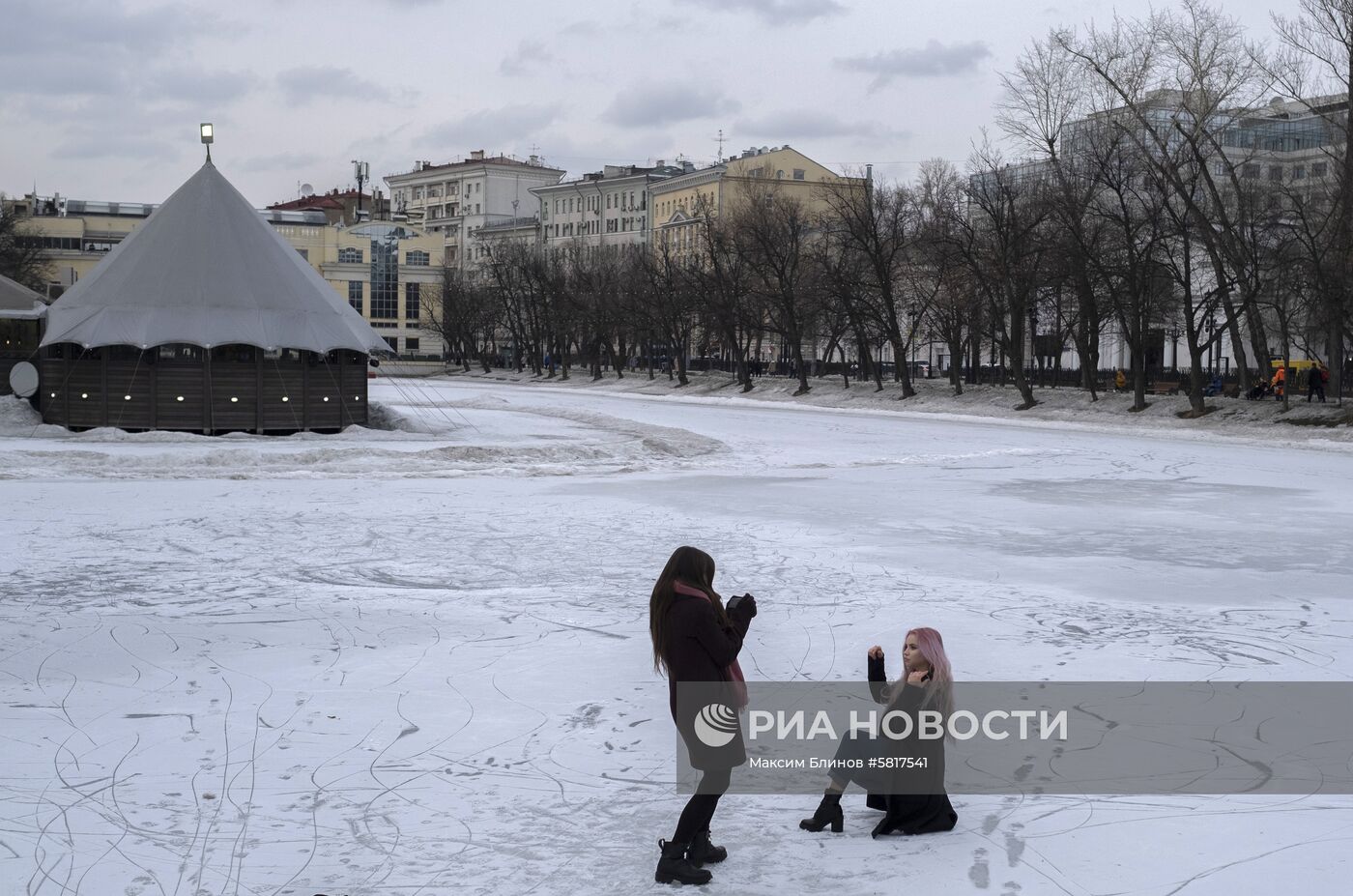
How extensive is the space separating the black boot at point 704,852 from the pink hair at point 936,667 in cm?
102

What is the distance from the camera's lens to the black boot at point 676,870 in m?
5.47

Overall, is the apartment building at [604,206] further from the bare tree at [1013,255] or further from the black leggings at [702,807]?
the black leggings at [702,807]

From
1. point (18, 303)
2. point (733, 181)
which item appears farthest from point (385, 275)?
point (18, 303)

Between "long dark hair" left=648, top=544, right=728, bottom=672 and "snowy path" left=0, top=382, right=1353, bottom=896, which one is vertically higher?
"long dark hair" left=648, top=544, right=728, bottom=672

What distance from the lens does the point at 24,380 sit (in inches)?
1375

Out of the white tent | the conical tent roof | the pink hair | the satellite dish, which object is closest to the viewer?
the pink hair

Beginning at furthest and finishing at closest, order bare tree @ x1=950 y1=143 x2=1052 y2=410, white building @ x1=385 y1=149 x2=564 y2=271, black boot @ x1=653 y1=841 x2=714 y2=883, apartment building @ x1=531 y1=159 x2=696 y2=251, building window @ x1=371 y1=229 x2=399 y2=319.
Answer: white building @ x1=385 y1=149 x2=564 y2=271
apartment building @ x1=531 y1=159 x2=696 y2=251
building window @ x1=371 y1=229 x2=399 y2=319
bare tree @ x1=950 y1=143 x2=1052 y2=410
black boot @ x1=653 y1=841 x2=714 y2=883

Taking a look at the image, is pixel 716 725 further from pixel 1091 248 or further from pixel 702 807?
pixel 1091 248

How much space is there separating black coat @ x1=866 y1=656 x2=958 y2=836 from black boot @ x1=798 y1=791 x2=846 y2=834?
0.16m


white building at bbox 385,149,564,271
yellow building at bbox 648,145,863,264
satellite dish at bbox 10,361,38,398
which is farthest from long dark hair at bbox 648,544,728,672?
white building at bbox 385,149,564,271

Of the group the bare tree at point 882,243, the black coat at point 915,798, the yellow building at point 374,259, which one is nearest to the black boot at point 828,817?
the black coat at point 915,798

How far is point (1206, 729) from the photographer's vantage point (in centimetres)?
766

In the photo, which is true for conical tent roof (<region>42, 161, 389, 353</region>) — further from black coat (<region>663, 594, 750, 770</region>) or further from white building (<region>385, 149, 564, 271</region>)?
white building (<region>385, 149, 564, 271</region>)

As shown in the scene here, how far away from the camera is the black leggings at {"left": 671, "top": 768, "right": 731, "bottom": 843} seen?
219 inches
